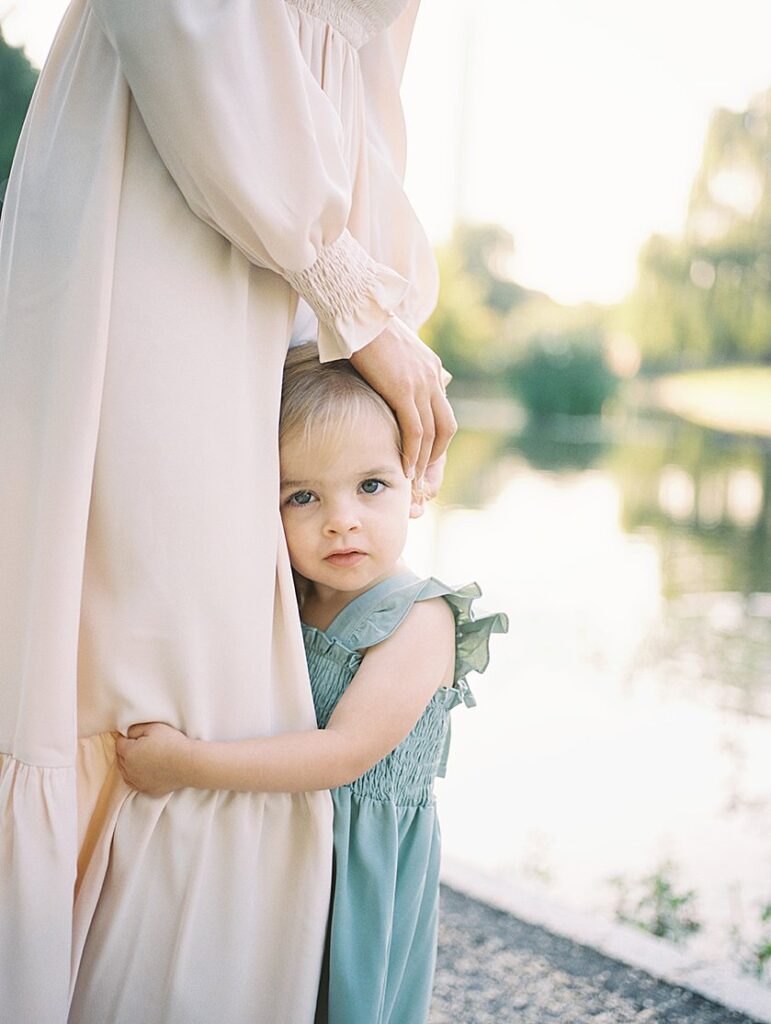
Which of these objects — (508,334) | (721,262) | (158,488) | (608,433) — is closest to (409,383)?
(158,488)

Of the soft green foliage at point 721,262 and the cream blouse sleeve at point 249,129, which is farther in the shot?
the soft green foliage at point 721,262

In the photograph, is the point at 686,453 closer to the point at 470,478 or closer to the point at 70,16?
the point at 470,478

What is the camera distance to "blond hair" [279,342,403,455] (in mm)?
1324

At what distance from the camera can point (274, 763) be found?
1.23 metres

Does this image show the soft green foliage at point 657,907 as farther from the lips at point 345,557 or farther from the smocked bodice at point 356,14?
the smocked bodice at point 356,14

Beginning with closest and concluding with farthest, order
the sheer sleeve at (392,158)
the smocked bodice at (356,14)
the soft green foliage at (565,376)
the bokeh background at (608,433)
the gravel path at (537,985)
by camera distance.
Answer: the smocked bodice at (356,14)
the sheer sleeve at (392,158)
the gravel path at (537,985)
the bokeh background at (608,433)
the soft green foliage at (565,376)

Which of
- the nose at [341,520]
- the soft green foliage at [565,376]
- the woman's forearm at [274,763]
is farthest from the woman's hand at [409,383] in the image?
the soft green foliage at [565,376]

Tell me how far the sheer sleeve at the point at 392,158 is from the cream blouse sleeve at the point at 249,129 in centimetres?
25

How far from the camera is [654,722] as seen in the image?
13.7 ft

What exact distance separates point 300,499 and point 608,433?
20.7 m

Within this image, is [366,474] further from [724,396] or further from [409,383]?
[724,396]

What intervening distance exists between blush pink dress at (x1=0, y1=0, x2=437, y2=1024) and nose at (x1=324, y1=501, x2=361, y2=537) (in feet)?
0.26

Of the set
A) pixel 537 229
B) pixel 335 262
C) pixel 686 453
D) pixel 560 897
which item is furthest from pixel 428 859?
pixel 537 229

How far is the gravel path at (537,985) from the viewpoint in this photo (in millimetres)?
1910
